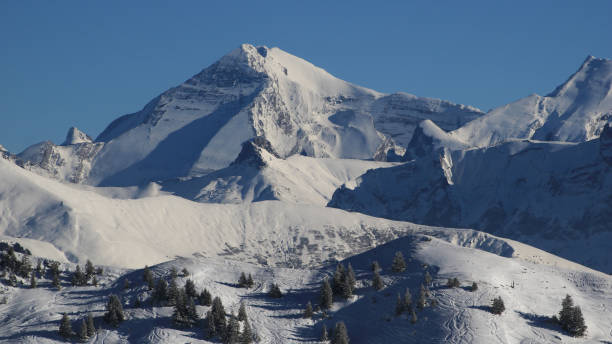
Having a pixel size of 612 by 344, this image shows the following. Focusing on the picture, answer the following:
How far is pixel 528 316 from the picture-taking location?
172 meters

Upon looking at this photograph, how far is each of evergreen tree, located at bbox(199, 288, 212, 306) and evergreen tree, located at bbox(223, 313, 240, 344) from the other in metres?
13.4

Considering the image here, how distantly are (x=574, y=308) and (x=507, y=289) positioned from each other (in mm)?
15374

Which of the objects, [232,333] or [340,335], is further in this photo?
[340,335]

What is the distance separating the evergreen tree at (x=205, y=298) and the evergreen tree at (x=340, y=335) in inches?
918

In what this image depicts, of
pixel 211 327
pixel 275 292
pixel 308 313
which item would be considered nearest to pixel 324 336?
pixel 308 313

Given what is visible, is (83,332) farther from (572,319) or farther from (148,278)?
(572,319)

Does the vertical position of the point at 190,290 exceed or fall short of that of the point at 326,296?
it falls short

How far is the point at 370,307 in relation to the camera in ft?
585

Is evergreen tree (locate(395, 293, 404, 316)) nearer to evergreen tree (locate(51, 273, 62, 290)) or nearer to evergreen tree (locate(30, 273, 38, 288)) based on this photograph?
evergreen tree (locate(51, 273, 62, 290))

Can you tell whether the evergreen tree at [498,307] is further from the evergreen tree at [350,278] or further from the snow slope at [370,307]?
the evergreen tree at [350,278]

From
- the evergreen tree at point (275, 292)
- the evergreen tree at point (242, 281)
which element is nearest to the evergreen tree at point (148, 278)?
the evergreen tree at point (242, 281)

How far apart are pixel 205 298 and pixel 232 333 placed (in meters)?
16.2

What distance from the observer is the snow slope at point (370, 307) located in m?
166

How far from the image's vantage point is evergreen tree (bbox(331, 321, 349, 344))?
164 m
